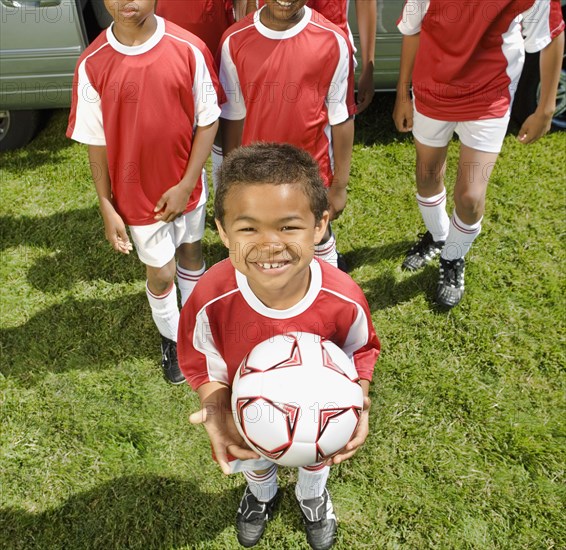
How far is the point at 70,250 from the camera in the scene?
4211mm

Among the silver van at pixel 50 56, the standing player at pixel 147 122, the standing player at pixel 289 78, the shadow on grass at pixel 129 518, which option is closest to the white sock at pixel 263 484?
the shadow on grass at pixel 129 518

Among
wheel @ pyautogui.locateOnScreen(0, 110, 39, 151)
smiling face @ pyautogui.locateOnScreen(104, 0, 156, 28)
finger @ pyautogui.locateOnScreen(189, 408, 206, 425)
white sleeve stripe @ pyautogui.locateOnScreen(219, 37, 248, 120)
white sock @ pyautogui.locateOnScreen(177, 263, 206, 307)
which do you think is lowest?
wheel @ pyautogui.locateOnScreen(0, 110, 39, 151)

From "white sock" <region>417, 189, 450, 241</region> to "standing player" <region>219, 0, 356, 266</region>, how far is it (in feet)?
3.10

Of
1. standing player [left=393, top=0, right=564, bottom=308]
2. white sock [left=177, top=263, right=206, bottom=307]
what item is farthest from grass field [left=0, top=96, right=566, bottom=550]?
standing player [left=393, top=0, right=564, bottom=308]

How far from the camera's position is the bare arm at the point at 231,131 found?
303cm

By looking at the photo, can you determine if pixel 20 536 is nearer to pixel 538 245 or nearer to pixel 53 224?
pixel 53 224

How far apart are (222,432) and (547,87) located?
2.32m

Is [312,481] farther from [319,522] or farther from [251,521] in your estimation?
[251,521]

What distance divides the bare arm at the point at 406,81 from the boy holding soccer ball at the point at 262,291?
5.10 ft

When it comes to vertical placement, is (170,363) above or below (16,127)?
below

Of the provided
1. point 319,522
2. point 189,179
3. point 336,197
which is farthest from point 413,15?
point 319,522

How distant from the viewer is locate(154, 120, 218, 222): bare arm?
277cm

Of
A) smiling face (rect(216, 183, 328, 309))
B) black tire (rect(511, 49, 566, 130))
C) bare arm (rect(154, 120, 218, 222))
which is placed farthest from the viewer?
black tire (rect(511, 49, 566, 130))

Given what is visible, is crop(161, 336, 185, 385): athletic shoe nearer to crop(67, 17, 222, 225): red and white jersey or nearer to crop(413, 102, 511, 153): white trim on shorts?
crop(67, 17, 222, 225): red and white jersey
